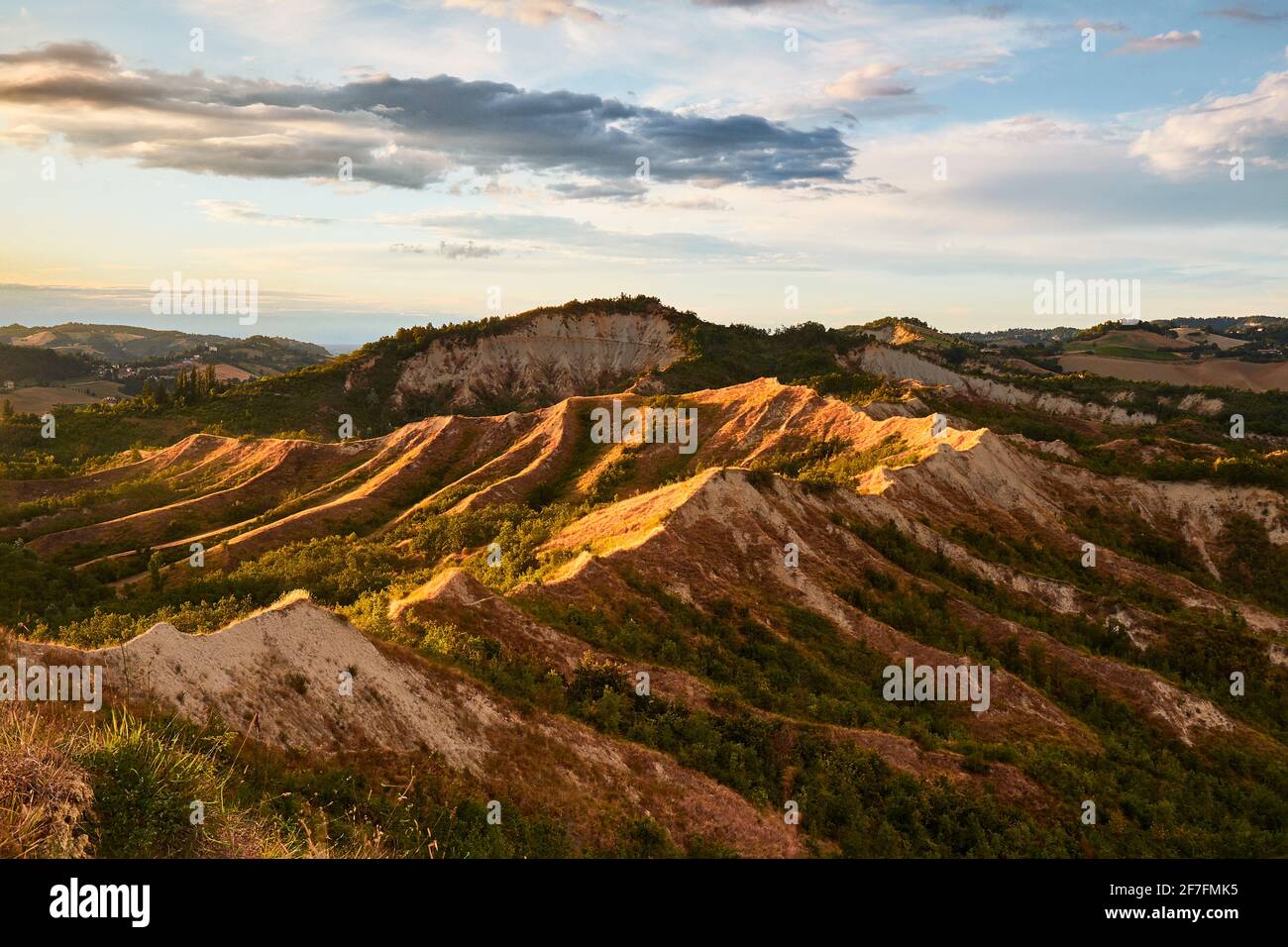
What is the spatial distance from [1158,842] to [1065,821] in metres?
2.63

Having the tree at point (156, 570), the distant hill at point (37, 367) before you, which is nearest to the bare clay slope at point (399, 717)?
the tree at point (156, 570)

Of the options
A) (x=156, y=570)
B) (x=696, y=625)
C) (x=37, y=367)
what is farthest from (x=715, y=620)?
(x=37, y=367)

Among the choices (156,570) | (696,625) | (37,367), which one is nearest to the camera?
(696,625)

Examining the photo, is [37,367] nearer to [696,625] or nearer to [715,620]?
[696,625]

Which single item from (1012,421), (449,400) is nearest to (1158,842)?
(1012,421)

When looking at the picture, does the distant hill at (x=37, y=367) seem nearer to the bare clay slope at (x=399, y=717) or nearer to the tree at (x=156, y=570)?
the tree at (x=156, y=570)

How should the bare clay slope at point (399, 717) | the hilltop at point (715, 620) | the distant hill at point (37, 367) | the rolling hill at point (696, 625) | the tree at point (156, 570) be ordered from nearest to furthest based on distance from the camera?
the bare clay slope at point (399, 717), the rolling hill at point (696, 625), the hilltop at point (715, 620), the tree at point (156, 570), the distant hill at point (37, 367)

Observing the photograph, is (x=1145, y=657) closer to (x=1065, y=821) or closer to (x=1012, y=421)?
(x=1065, y=821)

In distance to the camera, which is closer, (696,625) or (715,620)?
(696,625)

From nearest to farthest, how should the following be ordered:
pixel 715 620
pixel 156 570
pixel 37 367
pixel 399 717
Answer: pixel 399 717, pixel 715 620, pixel 156 570, pixel 37 367

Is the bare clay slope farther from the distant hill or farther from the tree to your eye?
the distant hill

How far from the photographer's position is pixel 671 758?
19.5 m
